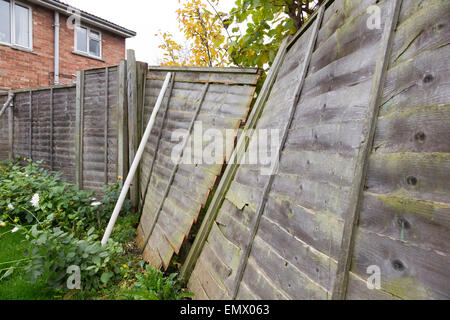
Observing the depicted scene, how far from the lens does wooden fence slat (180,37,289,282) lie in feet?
7.33

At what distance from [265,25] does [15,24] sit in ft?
34.1

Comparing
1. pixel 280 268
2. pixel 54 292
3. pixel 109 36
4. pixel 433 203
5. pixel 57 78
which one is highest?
pixel 109 36

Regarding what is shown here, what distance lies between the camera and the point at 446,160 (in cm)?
74

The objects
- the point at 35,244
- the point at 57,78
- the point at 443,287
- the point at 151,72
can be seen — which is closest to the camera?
the point at 443,287

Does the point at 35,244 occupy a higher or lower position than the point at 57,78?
lower

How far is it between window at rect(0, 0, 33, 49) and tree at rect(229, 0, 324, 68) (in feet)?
31.4

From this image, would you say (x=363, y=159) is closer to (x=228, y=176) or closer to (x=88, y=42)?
(x=228, y=176)

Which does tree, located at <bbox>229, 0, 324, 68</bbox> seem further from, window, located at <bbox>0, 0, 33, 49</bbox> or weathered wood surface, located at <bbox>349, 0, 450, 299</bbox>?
window, located at <bbox>0, 0, 33, 49</bbox>

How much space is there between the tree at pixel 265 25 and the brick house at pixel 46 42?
9102mm

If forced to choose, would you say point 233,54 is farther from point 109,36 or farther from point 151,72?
point 109,36

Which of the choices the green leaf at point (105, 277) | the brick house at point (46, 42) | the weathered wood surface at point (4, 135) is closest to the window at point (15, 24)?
the brick house at point (46, 42)
